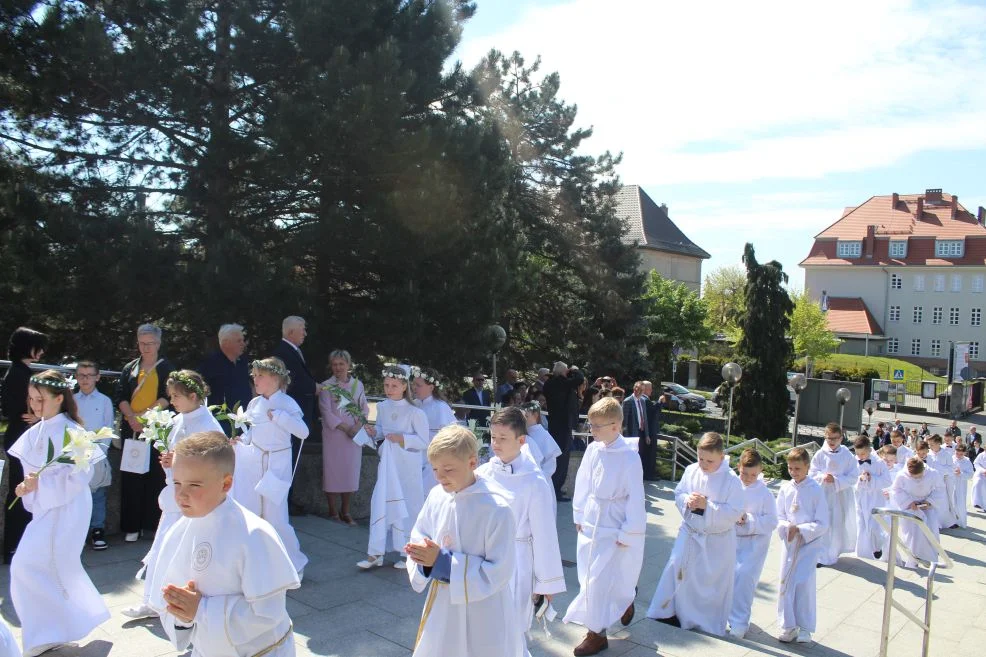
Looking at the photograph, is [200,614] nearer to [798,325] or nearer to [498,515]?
[498,515]

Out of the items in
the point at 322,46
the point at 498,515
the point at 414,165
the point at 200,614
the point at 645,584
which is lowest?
the point at 645,584

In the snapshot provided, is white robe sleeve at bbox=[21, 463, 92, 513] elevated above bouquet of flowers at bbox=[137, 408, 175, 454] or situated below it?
below

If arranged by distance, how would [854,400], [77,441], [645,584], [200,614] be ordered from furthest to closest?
[854,400], [645,584], [77,441], [200,614]

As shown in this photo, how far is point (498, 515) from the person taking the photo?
12.9 ft

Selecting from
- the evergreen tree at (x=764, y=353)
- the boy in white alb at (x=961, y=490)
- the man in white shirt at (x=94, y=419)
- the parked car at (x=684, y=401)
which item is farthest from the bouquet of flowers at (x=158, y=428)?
the parked car at (x=684, y=401)

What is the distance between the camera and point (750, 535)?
299 inches

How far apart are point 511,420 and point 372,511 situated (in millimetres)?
2833

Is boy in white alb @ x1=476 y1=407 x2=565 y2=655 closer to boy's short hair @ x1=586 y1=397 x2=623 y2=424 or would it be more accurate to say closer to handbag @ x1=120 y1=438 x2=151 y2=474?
boy's short hair @ x1=586 y1=397 x2=623 y2=424

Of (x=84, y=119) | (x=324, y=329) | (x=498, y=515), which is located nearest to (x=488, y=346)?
(x=324, y=329)

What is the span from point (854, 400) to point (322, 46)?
19.2m

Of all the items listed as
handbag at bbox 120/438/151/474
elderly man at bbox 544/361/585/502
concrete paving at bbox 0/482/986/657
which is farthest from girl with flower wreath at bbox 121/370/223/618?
elderly man at bbox 544/361/585/502

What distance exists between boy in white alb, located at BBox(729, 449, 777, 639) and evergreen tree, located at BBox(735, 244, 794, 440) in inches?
949

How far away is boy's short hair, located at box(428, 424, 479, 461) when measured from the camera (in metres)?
3.93

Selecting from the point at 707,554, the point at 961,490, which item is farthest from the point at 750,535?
the point at 961,490
